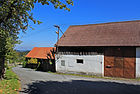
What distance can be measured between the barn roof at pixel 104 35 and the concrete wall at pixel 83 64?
1920 millimetres

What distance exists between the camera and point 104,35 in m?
17.7

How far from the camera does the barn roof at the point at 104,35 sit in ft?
51.1

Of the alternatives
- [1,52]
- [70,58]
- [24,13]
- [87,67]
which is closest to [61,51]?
[70,58]

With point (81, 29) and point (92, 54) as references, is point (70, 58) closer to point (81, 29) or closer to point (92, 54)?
point (92, 54)

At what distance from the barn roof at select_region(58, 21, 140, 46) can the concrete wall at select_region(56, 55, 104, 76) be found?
192 cm

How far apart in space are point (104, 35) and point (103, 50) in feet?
9.37

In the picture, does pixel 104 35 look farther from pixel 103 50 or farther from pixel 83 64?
pixel 83 64

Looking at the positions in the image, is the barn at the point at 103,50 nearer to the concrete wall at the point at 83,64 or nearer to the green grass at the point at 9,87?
the concrete wall at the point at 83,64

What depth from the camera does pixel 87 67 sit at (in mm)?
16547

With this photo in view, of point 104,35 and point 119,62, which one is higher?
point 104,35

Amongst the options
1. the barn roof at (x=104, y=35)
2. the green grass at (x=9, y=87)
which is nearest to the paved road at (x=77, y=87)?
the green grass at (x=9, y=87)

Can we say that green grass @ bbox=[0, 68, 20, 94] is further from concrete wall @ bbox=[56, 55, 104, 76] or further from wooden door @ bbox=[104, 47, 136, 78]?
wooden door @ bbox=[104, 47, 136, 78]

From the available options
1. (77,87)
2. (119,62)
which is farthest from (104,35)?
(77,87)

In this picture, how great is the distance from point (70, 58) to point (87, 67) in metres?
2.92
